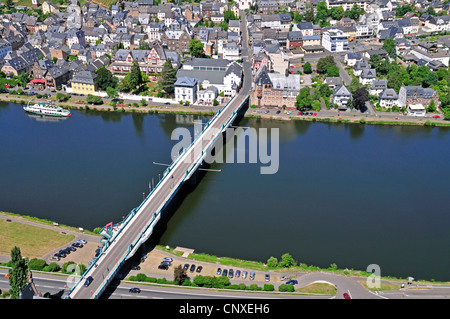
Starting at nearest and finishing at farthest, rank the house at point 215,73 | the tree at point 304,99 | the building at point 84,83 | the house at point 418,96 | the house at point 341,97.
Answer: the house at point 418,96 < the tree at point 304,99 < the house at point 341,97 < the house at point 215,73 < the building at point 84,83

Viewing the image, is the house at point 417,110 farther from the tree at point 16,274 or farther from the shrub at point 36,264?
the tree at point 16,274

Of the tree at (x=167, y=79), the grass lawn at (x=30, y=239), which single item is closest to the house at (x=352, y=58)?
the tree at (x=167, y=79)

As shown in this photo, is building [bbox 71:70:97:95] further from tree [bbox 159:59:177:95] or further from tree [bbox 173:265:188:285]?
tree [bbox 173:265:188:285]

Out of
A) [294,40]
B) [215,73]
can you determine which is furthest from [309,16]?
[215,73]

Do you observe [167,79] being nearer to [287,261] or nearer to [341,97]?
[341,97]

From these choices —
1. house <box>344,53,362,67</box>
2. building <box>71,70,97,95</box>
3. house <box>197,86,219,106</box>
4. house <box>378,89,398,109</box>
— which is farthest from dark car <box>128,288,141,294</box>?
house <box>344,53,362,67</box>
